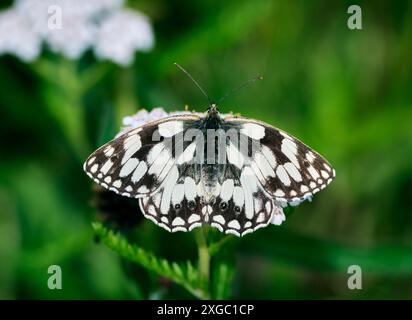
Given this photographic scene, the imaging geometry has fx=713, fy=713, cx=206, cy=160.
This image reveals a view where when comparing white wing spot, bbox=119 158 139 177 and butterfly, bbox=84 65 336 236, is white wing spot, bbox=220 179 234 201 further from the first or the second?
white wing spot, bbox=119 158 139 177

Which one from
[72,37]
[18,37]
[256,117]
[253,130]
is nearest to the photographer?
[253,130]

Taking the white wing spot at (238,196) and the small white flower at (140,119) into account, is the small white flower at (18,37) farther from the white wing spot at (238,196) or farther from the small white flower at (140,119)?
the white wing spot at (238,196)

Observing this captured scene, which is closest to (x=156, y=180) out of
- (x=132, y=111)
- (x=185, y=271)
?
(x=185, y=271)

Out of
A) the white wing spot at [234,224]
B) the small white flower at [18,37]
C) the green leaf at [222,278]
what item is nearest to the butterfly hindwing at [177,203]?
the white wing spot at [234,224]

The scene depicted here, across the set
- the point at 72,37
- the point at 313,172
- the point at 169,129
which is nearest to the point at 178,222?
the point at 169,129

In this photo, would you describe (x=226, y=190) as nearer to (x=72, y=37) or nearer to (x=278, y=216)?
(x=278, y=216)

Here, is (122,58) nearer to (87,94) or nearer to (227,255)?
(87,94)

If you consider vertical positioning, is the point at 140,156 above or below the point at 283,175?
above

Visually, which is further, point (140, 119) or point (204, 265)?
point (140, 119)

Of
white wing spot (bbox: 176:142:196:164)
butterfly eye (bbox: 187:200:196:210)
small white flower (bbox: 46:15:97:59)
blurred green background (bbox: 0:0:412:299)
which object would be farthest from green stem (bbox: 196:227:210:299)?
small white flower (bbox: 46:15:97:59)
